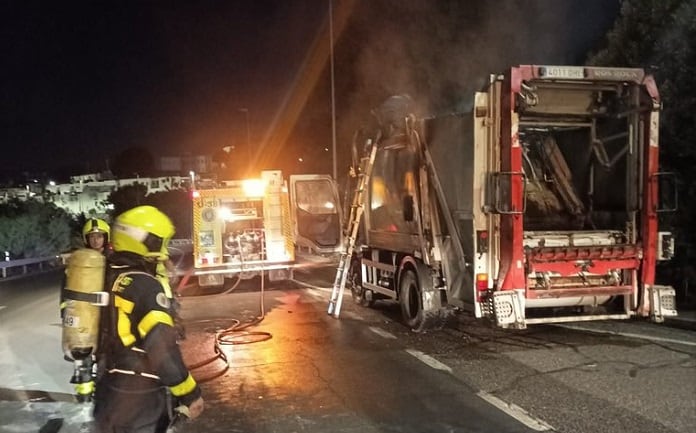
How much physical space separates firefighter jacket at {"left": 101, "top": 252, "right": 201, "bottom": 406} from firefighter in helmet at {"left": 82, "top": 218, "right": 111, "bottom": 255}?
96.8 inches

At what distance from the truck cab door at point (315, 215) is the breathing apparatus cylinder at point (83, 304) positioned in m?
16.2

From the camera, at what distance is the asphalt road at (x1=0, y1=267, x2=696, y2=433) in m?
5.90

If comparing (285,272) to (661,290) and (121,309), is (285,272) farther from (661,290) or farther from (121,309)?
(121,309)

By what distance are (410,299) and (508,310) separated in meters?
2.25

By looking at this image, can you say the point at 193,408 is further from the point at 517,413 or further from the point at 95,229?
the point at 517,413

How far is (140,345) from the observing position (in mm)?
3406

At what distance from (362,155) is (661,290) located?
5024 millimetres

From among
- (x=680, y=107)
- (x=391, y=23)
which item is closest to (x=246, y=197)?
(x=391, y=23)

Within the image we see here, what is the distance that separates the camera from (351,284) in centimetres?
1280

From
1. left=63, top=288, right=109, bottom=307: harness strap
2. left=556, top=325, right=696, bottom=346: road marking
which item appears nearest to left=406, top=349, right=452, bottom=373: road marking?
left=556, top=325, right=696, bottom=346: road marking

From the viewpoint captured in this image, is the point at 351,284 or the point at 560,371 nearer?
the point at 560,371

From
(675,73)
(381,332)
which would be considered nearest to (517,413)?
(381,332)

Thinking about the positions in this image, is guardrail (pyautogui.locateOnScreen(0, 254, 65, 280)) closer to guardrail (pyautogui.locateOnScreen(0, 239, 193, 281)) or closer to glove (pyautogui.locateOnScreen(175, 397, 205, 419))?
guardrail (pyautogui.locateOnScreen(0, 239, 193, 281))

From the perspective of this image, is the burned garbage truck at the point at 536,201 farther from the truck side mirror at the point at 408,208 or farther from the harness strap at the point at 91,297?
the harness strap at the point at 91,297
